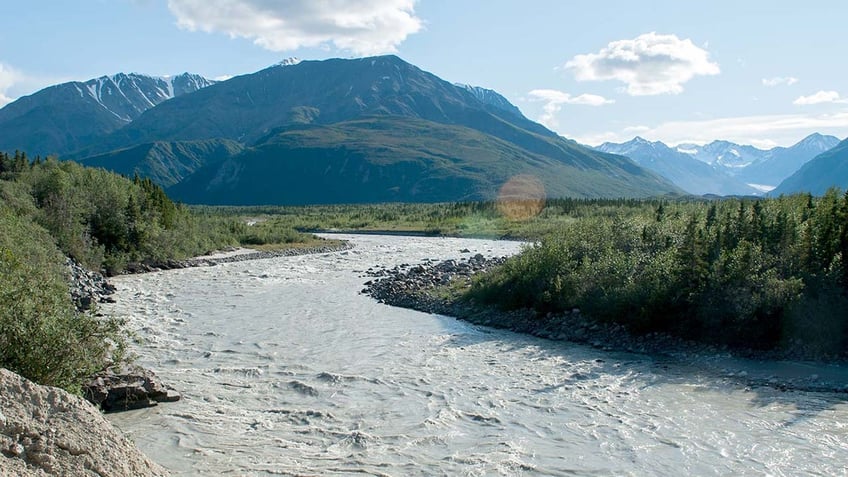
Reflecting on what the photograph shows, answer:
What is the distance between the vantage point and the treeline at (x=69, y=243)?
1254 cm

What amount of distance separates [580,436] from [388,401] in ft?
17.5

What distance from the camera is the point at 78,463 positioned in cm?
863

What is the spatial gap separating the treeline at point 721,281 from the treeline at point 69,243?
57.9 feet

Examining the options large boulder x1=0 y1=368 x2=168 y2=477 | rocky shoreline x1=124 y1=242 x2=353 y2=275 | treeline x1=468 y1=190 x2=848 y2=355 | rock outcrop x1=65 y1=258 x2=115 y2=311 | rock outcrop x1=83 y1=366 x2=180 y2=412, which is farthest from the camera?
rocky shoreline x1=124 y1=242 x2=353 y2=275

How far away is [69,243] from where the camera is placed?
45.3 m

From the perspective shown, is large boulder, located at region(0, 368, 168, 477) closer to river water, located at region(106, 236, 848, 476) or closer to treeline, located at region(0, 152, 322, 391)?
river water, located at region(106, 236, 848, 476)

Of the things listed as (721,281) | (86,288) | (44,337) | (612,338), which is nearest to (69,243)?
(86,288)

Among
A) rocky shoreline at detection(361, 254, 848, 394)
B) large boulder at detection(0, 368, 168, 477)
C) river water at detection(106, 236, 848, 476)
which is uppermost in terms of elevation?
large boulder at detection(0, 368, 168, 477)

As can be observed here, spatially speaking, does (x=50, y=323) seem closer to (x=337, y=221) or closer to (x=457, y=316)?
(x=457, y=316)

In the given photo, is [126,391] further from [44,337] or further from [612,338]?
[612,338]

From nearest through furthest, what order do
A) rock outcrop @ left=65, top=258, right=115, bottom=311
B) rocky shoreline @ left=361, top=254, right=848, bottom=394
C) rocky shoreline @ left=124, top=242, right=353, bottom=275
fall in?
rocky shoreline @ left=361, top=254, right=848, bottom=394 < rock outcrop @ left=65, top=258, right=115, bottom=311 < rocky shoreline @ left=124, top=242, right=353, bottom=275

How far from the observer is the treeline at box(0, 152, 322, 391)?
494 inches

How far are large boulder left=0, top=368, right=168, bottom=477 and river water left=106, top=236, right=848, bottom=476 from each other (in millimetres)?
3143

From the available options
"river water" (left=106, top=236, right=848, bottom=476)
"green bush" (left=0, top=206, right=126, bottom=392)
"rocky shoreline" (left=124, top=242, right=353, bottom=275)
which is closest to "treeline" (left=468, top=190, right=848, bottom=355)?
"river water" (left=106, top=236, right=848, bottom=476)
